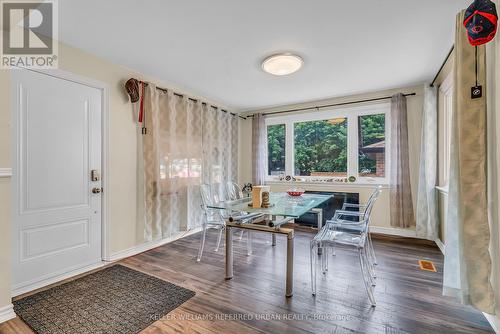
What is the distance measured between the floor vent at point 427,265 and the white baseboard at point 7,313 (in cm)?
385

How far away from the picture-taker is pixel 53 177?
7.68 ft

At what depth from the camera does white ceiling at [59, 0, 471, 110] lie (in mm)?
1830

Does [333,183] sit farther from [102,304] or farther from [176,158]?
[102,304]

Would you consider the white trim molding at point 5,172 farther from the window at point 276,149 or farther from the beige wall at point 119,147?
the window at point 276,149

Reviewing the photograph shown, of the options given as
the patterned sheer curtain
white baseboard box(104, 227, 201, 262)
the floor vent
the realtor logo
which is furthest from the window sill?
the realtor logo

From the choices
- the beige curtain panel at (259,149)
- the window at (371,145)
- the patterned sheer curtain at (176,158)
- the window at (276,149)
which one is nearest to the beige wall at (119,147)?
the patterned sheer curtain at (176,158)

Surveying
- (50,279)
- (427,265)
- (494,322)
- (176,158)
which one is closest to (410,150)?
(427,265)

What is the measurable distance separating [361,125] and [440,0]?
2439mm

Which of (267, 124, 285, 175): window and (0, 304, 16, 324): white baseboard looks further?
(267, 124, 285, 175): window

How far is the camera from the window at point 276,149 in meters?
4.82

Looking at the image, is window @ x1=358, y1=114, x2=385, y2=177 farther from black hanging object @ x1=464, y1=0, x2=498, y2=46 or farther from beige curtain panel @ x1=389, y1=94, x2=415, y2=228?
black hanging object @ x1=464, y1=0, x2=498, y2=46

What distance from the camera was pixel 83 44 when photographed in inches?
94.3

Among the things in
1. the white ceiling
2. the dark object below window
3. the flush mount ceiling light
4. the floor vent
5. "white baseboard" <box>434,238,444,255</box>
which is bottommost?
the floor vent

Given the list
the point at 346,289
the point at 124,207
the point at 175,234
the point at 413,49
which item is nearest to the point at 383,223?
the point at 346,289
